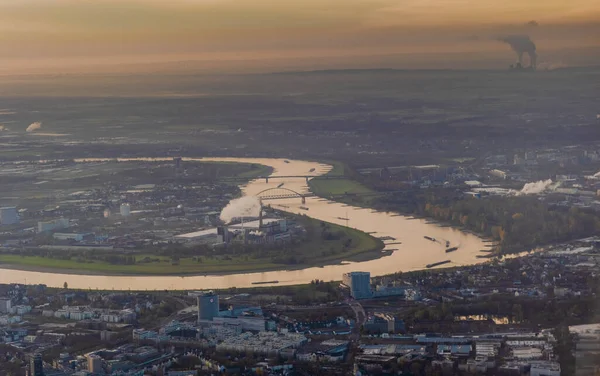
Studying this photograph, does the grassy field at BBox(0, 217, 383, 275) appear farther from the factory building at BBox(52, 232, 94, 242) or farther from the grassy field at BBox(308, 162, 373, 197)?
the grassy field at BBox(308, 162, 373, 197)

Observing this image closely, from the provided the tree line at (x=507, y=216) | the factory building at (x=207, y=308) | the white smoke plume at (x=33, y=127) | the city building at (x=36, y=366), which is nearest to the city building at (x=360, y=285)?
the factory building at (x=207, y=308)

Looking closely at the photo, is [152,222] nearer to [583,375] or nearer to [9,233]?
[9,233]

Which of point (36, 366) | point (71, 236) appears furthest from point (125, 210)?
point (36, 366)

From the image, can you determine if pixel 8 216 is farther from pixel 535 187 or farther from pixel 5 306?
pixel 535 187

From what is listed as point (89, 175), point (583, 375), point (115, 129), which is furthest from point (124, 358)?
point (115, 129)

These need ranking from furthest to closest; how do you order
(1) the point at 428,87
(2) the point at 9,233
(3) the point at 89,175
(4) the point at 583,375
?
1. (1) the point at 428,87
2. (3) the point at 89,175
3. (2) the point at 9,233
4. (4) the point at 583,375

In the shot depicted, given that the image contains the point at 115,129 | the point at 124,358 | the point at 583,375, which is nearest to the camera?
the point at 583,375

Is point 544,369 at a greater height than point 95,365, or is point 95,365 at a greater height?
point 544,369

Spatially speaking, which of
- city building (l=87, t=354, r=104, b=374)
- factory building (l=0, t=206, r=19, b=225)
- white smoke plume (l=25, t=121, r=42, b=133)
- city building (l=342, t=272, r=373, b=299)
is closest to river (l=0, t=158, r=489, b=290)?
city building (l=342, t=272, r=373, b=299)
